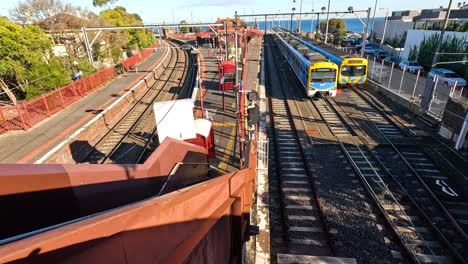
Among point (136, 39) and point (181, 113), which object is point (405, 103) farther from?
point (136, 39)

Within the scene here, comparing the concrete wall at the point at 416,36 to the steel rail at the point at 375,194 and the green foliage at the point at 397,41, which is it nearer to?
the green foliage at the point at 397,41

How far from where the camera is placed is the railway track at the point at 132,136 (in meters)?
13.6

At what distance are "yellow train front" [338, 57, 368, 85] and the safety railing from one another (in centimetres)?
2043

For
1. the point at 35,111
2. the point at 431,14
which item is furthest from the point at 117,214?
the point at 431,14

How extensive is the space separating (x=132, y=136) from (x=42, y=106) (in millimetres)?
5997

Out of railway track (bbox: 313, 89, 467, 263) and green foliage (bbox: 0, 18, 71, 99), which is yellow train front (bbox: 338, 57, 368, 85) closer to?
railway track (bbox: 313, 89, 467, 263)

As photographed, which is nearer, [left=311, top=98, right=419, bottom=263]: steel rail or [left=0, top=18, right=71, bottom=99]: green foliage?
[left=311, top=98, right=419, bottom=263]: steel rail

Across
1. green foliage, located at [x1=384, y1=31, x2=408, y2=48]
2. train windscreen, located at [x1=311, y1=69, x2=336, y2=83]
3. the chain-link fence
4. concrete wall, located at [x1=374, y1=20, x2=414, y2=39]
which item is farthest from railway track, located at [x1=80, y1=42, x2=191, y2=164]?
concrete wall, located at [x1=374, y1=20, x2=414, y2=39]

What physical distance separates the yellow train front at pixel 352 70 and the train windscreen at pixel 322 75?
80.5 inches

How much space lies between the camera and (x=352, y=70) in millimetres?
22469

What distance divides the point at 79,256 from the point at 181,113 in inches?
330

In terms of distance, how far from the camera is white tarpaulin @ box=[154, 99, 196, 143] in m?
9.99

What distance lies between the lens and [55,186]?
314 cm

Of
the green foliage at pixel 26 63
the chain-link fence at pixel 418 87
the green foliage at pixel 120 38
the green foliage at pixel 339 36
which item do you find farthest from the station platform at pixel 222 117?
the green foliage at pixel 339 36
